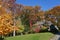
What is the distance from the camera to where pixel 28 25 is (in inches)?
1463

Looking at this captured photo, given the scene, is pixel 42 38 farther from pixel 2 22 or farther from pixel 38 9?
pixel 38 9

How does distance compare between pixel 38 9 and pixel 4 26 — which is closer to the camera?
pixel 4 26

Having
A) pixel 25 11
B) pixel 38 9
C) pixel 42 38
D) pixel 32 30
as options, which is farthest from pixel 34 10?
pixel 42 38

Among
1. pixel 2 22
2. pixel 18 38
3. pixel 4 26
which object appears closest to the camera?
pixel 2 22

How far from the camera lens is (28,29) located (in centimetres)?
3612

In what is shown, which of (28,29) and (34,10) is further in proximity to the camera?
(34,10)

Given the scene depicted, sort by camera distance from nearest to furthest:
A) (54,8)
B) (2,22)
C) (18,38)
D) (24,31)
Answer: (2,22) → (18,38) → (24,31) → (54,8)

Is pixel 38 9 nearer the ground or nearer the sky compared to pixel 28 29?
nearer the sky

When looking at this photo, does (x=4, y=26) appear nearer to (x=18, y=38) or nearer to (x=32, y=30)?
(x=18, y=38)

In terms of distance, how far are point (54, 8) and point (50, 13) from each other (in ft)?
6.89

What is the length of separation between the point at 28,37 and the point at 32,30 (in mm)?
15877

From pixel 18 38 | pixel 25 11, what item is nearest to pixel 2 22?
pixel 18 38

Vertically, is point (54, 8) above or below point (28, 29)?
above

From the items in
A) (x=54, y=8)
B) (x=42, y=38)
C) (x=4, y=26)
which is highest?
(x=54, y=8)
